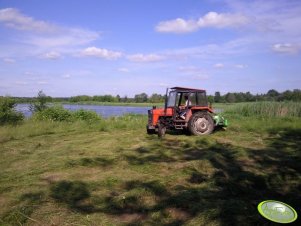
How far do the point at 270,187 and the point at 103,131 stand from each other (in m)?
10.1

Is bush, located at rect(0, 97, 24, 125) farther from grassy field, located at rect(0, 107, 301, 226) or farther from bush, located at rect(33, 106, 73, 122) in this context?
grassy field, located at rect(0, 107, 301, 226)

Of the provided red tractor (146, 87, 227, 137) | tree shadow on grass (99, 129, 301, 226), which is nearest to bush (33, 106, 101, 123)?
red tractor (146, 87, 227, 137)

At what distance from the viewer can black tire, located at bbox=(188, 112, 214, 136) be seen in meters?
11.6

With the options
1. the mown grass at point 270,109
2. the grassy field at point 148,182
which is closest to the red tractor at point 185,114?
the grassy field at point 148,182

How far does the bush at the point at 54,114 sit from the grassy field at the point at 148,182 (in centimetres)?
970

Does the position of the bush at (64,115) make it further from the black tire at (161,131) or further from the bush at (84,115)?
the black tire at (161,131)

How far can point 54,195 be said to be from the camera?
5180 mm

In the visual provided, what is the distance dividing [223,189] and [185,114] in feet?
20.8

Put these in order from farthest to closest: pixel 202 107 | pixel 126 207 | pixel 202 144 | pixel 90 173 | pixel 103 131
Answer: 1. pixel 103 131
2. pixel 202 107
3. pixel 202 144
4. pixel 90 173
5. pixel 126 207

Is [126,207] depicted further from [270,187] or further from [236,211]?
[270,187]

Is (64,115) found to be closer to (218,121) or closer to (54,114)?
(54,114)

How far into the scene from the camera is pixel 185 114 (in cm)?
1168

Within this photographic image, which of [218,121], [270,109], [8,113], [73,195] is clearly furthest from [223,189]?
[270,109]

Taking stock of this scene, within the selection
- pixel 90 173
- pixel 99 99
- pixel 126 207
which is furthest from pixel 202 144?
pixel 99 99
